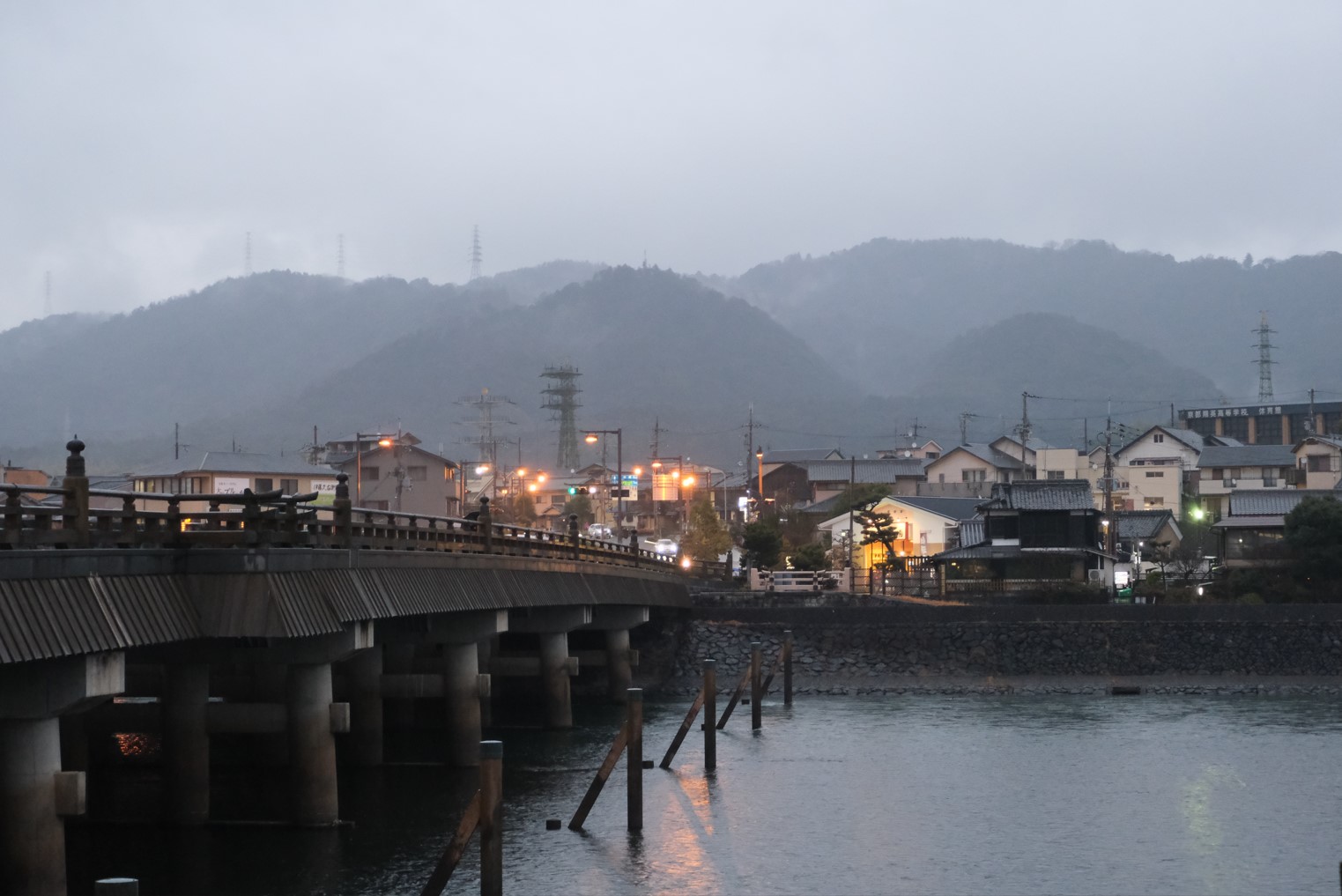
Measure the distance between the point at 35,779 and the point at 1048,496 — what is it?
5553 cm

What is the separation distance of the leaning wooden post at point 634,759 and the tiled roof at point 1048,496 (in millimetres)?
43391

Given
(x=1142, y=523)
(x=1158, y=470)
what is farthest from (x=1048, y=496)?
(x=1158, y=470)

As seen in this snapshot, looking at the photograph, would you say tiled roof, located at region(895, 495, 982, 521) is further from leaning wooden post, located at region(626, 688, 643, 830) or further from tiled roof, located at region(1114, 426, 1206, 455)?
leaning wooden post, located at region(626, 688, 643, 830)

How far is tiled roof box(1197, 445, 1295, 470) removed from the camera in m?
94.1

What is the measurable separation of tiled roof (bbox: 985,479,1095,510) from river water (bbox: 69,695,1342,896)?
81.0 feet

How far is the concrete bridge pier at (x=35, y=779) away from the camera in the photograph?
1675 cm

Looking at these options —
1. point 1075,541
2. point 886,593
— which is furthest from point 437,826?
point 1075,541

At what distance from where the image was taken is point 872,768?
1337 inches

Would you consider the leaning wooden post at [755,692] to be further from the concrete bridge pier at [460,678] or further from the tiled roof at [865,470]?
the tiled roof at [865,470]

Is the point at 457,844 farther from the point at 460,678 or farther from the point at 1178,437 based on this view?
the point at 1178,437

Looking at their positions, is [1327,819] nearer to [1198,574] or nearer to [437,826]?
[437,826]

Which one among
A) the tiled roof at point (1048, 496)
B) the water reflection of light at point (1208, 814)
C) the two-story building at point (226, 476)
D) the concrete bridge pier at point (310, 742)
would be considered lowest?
the water reflection of light at point (1208, 814)

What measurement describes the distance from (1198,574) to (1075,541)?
7.27m

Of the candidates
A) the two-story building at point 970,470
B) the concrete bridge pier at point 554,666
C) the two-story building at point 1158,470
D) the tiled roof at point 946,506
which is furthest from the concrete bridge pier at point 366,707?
the two-story building at point 970,470
